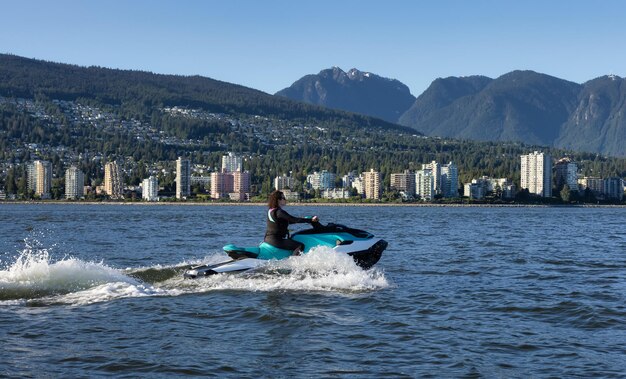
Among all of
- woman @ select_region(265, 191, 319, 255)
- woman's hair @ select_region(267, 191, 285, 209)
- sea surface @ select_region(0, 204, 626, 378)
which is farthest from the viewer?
woman's hair @ select_region(267, 191, 285, 209)

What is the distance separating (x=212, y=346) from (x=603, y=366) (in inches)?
256

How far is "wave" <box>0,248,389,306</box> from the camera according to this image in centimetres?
1952

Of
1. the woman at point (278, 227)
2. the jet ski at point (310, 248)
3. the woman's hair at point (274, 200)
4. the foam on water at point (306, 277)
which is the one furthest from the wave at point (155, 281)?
the woman's hair at point (274, 200)

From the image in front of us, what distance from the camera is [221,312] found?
17.9 m

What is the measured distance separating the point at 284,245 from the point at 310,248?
2.36 feet

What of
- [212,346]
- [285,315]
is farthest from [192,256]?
[212,346]

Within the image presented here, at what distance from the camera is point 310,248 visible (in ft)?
73.3

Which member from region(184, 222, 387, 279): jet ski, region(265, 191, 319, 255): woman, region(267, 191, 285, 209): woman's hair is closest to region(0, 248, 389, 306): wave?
region(184, 222, 387, 279): jet ski

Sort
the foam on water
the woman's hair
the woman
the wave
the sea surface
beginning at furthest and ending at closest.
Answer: the woman's hair < the woman < the foam on water < the wave < the sea surface

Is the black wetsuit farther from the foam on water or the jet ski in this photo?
the foam on water

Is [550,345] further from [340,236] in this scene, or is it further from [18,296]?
[18,296]

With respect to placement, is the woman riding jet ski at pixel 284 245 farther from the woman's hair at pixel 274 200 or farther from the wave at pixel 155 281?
the wave at pixel 155 281

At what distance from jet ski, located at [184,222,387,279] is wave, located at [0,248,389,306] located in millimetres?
211

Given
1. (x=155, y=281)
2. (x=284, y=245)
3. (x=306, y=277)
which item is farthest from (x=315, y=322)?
(x=155, y=281)
